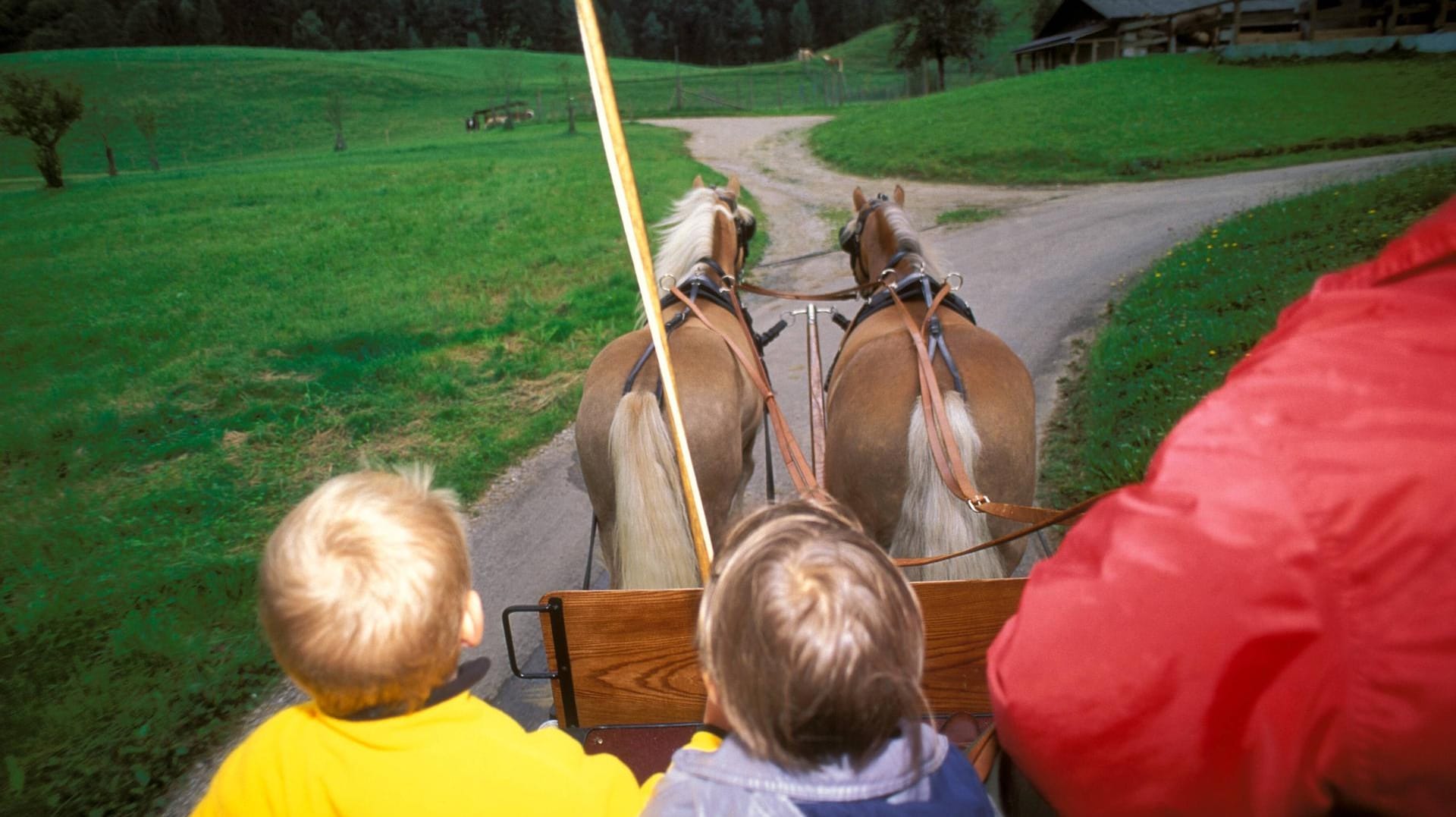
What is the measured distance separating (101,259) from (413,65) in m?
41.3

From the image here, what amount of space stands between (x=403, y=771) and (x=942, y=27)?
4008cm

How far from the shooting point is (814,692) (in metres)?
0.95

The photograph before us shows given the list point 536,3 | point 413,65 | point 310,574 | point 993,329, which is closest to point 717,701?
point 310,574

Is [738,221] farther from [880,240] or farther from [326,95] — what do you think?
[326,95]

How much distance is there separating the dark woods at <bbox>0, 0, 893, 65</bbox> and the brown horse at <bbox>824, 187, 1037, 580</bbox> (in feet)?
109

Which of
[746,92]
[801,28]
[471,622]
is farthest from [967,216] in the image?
[801,28]

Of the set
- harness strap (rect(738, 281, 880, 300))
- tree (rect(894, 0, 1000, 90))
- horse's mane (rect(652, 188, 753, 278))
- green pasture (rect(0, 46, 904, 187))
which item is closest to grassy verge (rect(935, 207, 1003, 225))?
harness strap (rect(738, 281, 880, 300))

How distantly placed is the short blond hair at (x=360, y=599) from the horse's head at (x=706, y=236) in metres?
2.63

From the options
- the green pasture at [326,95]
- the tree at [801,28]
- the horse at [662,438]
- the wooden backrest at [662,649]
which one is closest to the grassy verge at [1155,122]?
the horse at [662,438]

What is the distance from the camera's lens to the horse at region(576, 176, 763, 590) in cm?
276

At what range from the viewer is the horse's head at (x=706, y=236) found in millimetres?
3879

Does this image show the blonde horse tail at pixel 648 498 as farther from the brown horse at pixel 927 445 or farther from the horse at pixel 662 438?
the brown horse at pixel 927 445

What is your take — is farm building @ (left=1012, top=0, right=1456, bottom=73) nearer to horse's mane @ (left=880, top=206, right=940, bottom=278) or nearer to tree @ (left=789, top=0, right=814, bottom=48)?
horse's mane @ (left=880, top=206, right=940, bottom=278)

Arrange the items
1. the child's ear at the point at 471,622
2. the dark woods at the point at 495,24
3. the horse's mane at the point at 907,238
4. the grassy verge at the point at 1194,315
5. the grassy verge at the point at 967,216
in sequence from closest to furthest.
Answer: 1. the child's ear at the point at 471,622
2. the horse's mane at the point at 907,238
3. the grassy verge at the point at 1194,315
4. the grassy verge at the point at 967,216
5. the dark woods at the point at 495,24
